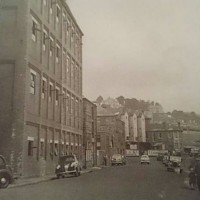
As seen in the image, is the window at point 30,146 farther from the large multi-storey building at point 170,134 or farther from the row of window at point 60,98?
the large multi-storey building at point 170,134

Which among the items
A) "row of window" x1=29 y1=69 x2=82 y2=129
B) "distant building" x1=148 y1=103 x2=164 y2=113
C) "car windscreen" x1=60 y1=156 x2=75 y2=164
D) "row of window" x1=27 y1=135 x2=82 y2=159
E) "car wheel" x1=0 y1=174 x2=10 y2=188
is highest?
"row of window" x1=29 y1=69 x2=82 y2=129

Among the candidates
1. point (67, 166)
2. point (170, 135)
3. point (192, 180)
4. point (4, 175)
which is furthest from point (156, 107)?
point (67, 166)

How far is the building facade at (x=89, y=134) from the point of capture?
28002 mm

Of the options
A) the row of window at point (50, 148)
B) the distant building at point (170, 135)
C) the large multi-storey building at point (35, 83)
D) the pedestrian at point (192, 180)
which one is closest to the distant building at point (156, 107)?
the distant building at point (170, 135)

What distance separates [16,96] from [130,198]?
23.0 ft

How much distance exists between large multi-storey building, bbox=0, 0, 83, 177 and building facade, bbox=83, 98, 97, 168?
642 cm

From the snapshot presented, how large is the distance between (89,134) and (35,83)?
50.5 feet

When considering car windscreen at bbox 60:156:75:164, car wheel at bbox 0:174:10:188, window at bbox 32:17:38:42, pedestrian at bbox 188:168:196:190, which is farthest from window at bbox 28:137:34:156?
pedestrian at bbox 188:168:196:190

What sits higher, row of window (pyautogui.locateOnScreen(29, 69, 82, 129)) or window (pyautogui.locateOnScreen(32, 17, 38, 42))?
window (pyautogui.locateOnScreen(32, 17, 38, 42))

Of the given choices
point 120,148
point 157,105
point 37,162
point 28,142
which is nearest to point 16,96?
point 28,142

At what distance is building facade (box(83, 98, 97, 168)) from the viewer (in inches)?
1102

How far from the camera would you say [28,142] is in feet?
48.3

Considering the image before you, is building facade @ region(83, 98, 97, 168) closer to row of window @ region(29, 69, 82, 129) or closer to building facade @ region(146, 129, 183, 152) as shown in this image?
row of window @ region(29, 69, 82, 129)

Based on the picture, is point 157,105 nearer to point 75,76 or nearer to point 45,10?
point 45,10
